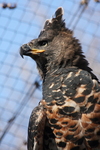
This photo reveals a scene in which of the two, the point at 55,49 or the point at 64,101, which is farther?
the point at 55,49

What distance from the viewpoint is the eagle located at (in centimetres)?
239

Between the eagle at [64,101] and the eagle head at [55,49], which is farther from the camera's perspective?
the eagle head at [55,49]

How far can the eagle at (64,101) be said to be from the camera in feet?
7.84

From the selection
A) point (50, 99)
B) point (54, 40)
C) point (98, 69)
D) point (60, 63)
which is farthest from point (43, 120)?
point (98, 69)

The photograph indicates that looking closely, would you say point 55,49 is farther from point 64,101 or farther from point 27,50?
point 64,101

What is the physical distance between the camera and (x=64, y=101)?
8.20 ft

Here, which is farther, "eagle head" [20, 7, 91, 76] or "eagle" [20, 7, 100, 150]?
"eagle head" [20, 7, 91, 76]

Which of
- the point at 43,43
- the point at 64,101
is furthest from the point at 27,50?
the point at 64,101

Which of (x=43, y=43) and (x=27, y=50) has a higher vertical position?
(x=43, y=43)

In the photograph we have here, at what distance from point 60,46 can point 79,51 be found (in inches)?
6.6

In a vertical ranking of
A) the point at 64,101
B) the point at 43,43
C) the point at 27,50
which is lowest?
the point at 64,101

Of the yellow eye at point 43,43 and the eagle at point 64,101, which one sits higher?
the yellow eye at point 43,43

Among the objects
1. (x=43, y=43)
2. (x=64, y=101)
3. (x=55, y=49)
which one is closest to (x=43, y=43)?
(x=43, y=43)

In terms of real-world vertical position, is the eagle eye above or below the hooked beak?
above
